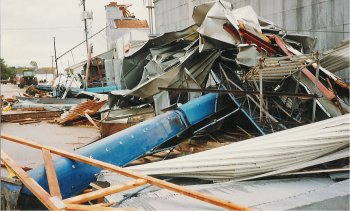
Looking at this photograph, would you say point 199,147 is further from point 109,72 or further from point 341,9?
point 109,72

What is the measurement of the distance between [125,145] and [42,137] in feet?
17.3

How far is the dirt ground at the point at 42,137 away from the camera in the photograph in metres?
6.18

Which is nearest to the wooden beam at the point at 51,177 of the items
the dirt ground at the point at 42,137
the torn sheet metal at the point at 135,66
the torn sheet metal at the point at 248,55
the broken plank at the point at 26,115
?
the dirt ground at the point at 42,137

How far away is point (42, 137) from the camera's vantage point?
856cm

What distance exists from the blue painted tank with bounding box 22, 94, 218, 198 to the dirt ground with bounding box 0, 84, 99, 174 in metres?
1.92

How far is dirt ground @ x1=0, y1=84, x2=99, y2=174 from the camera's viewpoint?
618 cm

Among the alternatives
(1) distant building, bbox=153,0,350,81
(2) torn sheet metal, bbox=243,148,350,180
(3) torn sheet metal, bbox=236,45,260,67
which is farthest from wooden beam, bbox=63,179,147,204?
(1) distant building, bbox=153,0,350,81

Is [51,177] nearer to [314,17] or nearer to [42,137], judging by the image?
[42,137]

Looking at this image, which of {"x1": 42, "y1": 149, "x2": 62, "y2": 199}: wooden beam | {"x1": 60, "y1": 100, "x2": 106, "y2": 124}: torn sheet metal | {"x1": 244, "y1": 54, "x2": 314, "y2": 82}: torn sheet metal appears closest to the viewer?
{"x1": 42, "y1": 149, "x2": 62, "y2": 199}: wooden beam

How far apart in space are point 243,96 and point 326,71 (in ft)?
5.04

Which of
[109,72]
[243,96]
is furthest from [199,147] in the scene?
[109,72]

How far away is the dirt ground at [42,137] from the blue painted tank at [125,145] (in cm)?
192

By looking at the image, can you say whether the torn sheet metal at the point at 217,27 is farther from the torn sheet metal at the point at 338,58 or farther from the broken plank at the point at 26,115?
the broken plank at the point at 26,115

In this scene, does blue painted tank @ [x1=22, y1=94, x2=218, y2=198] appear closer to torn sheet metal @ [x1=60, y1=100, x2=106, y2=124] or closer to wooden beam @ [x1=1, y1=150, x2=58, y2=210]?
wooden beam @ [x1=1, y1=150, x2=58, y2=210]
